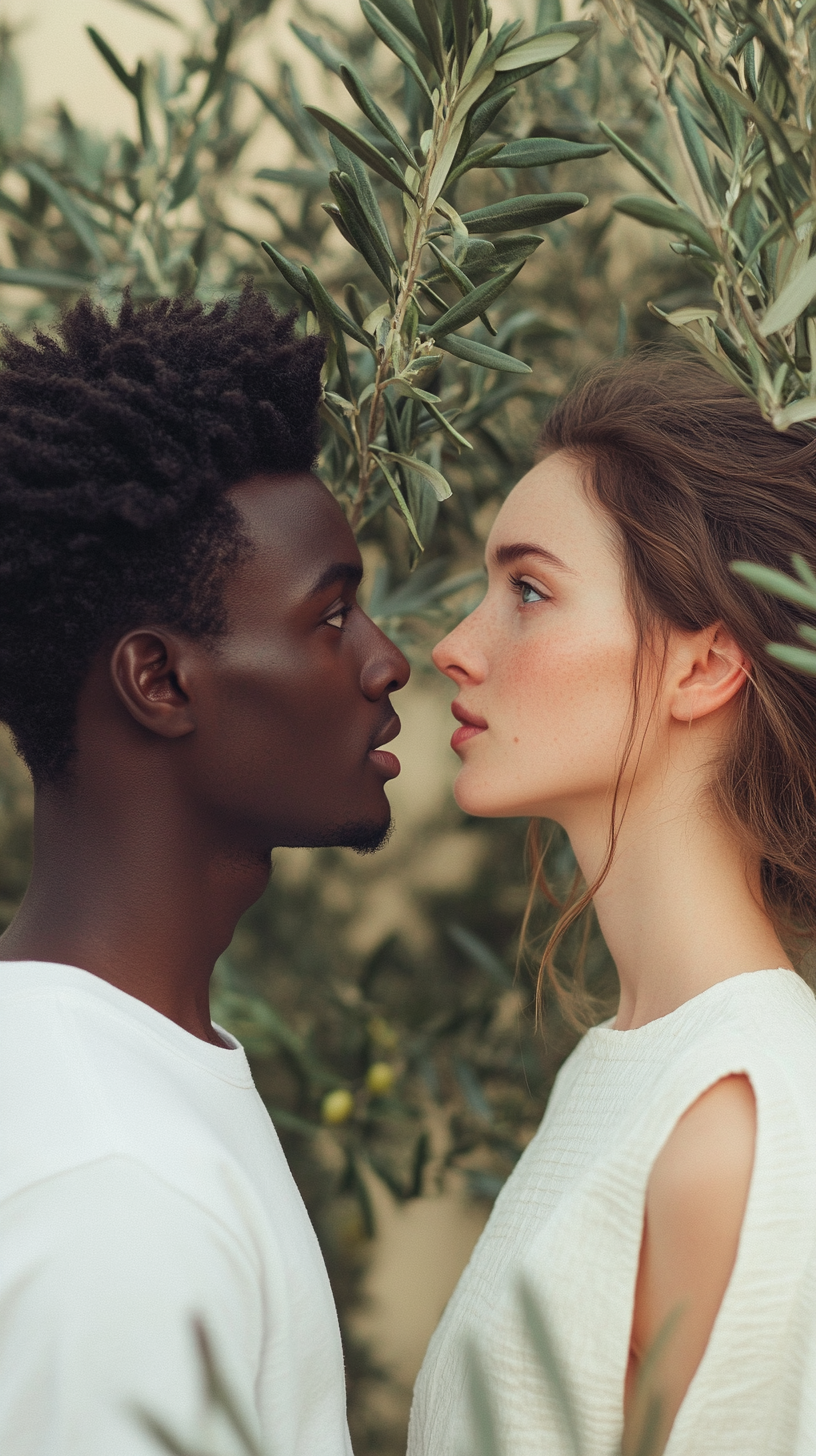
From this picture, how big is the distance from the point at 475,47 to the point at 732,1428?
111 centimetres

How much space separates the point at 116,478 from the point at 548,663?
49 cm

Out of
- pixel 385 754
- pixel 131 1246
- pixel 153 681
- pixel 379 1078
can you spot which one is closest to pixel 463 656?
pixel 385 754

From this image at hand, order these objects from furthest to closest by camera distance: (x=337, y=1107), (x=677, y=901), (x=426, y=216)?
1. (x=337, y=1107)
2. (x=677, y=901)
3. (x=426, y=216)

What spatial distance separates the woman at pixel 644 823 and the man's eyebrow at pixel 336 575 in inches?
9.0

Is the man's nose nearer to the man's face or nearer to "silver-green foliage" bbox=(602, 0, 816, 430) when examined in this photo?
the man's face

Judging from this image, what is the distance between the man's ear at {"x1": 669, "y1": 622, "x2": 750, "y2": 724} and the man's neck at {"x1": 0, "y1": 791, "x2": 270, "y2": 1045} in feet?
1.67

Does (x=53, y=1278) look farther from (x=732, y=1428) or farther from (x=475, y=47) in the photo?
(x=475, y=47)

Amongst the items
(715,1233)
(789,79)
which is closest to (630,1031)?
(715,1233)

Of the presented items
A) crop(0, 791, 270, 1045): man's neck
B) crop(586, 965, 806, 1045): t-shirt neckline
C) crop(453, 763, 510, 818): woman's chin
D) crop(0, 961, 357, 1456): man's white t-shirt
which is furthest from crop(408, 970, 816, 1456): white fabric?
crop(0, 791, 270, 1045): man's neck

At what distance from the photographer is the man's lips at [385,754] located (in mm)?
1129

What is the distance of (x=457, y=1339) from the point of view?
1151 mm

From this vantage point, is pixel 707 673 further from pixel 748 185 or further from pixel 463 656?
pixel 748 185

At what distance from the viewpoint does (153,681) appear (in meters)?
1.00

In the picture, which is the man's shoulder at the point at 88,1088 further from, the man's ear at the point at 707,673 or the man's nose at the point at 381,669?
the man's ear at the point at 707,673
